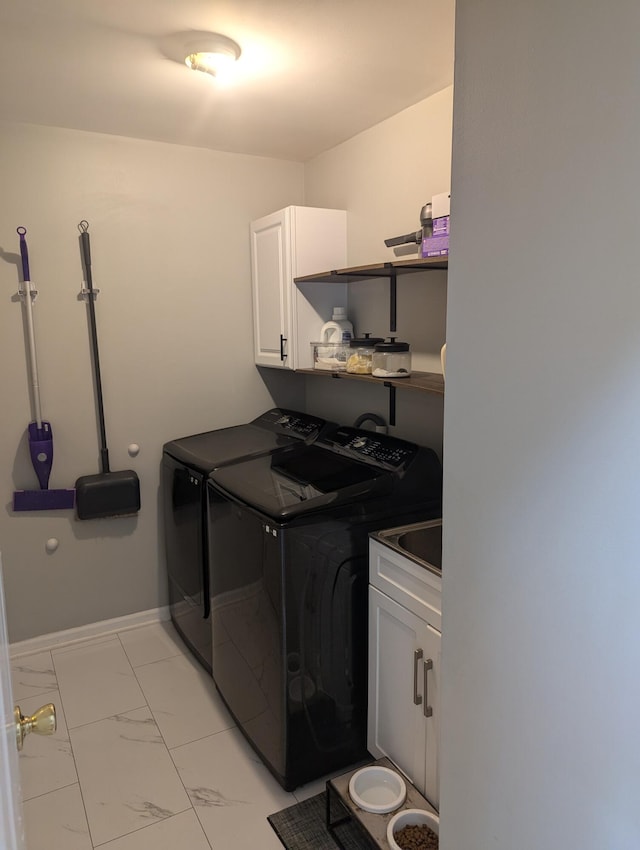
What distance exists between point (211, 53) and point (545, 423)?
1629 millimetres

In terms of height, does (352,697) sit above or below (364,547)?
below

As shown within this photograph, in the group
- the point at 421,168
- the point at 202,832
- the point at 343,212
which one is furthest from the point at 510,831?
the point at 343,212

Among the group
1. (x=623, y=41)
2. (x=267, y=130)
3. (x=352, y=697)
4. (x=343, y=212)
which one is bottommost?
(x=352, y=697)

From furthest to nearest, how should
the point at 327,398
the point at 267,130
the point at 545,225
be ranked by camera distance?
the point at 327,398, the point at 267,130, the point at 545,225

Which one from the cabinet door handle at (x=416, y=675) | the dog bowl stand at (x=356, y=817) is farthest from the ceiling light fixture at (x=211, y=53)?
the dog bowl stand at (x=356, y=817)

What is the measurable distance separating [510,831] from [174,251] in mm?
2658

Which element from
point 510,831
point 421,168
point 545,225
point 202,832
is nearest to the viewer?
point 545,225

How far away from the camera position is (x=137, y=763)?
2113 mm

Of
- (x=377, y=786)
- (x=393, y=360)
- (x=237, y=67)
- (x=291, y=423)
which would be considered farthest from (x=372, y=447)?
(x=237, y=67)

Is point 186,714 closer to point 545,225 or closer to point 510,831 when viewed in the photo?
point 510,831

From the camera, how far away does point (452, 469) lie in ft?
3.59

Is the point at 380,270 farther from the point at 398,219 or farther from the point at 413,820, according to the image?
the point at 413,820

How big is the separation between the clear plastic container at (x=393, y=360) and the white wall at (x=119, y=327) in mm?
1086

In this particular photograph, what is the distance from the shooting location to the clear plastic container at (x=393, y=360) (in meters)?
2.24
